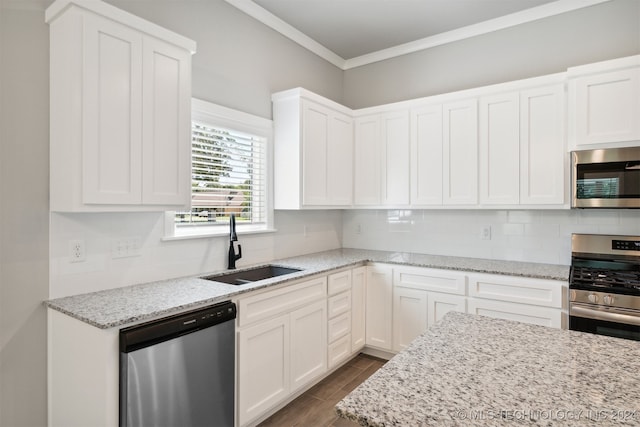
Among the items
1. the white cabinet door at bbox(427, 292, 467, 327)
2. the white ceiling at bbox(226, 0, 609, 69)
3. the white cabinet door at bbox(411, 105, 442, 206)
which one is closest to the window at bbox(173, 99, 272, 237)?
the white ceiling at bbox(226, 0, 609, 69)

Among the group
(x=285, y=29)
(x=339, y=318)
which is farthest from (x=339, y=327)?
(x=285, y=29)

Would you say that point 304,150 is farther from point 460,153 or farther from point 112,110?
point 112,110

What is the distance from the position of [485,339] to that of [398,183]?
237cm

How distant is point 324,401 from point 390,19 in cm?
324

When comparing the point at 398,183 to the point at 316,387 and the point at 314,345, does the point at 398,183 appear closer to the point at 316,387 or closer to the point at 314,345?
the point at 314,345

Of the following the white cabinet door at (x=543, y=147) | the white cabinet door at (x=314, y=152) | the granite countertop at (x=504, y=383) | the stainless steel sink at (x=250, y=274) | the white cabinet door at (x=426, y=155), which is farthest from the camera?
the white cabinet door at (x=426, y=155)

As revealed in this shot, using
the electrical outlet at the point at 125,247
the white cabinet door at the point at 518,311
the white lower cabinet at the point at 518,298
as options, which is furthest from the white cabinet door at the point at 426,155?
the electrical outlet at the point at 125,247

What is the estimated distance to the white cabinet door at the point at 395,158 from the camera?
11.4ft

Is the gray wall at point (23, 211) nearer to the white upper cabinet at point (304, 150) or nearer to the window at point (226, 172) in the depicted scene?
the window at point (226, 172)

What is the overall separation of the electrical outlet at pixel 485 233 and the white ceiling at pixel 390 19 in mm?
1822

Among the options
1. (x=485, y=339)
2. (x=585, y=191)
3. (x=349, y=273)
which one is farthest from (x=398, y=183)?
(x=485, y=339)

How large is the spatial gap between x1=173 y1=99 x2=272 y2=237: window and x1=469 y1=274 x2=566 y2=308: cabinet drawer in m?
1.79

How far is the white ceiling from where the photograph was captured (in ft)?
10.00

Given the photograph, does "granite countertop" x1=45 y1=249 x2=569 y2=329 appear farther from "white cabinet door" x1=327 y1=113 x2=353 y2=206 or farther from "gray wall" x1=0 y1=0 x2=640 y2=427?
"white cabinet door" x1=327 y1=113 x2=353 y2=206
